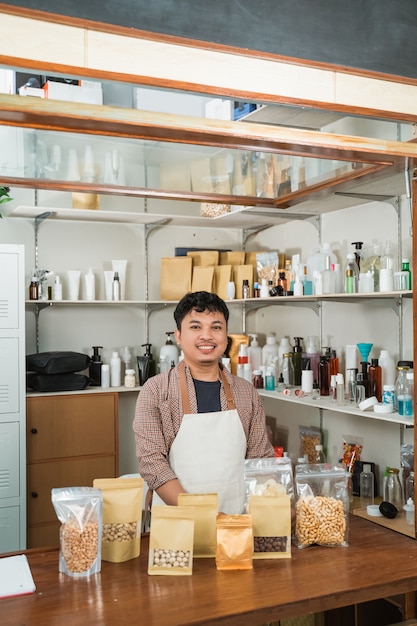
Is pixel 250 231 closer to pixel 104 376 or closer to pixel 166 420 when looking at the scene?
pixel 104 376

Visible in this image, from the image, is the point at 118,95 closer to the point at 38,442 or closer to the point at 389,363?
the point at 389,363

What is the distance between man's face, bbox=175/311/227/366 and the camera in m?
2.49

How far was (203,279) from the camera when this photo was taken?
4332 mm

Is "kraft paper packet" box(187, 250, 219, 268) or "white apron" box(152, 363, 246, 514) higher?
"kraft paper packet" box(187, 250, 219, 268)

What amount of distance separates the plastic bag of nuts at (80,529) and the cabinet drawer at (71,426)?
2185mm

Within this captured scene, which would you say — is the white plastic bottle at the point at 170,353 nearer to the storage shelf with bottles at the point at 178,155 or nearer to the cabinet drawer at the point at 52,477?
the cabinet drawer at the point at 52,477

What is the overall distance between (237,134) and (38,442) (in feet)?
9.06

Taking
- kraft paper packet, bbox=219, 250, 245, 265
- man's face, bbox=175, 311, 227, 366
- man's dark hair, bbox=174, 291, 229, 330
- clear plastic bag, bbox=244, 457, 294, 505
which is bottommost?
clear plastic bag, bbox=244, 457, 294, 505

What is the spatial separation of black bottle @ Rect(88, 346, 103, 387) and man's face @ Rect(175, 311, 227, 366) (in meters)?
1.79

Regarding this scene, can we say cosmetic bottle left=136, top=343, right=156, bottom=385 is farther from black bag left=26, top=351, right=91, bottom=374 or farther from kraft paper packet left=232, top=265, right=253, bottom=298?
kraft paper packet left=232, top=265, right=253, bottom=298

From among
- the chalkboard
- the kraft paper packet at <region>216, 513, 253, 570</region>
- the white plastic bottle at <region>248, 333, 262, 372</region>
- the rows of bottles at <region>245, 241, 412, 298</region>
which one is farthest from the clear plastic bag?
the white plastic bottle at <region>248, 333, 262, 372</region>

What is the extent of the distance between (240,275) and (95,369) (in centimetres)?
118

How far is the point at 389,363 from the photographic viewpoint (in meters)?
2.98

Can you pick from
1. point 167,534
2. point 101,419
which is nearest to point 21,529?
point 101,419
